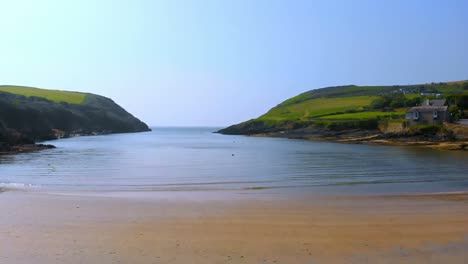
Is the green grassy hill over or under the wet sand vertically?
over

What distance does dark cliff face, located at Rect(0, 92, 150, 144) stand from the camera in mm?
90500

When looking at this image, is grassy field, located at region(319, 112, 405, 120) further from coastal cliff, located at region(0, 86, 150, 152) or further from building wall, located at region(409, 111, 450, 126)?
coastal cliff, located at region(0, 86, 150, 152)

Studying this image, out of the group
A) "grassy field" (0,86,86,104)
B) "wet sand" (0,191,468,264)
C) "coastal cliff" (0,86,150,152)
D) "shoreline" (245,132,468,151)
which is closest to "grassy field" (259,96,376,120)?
"shoreline" (245,132,468,151)

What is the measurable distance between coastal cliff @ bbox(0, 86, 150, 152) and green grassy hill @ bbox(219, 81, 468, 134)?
45301mm

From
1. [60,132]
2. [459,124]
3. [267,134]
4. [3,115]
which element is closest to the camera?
[459,124]

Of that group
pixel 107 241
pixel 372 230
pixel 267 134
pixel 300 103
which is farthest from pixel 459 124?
pixel 300 103

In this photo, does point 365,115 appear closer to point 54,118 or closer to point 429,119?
point 429,119

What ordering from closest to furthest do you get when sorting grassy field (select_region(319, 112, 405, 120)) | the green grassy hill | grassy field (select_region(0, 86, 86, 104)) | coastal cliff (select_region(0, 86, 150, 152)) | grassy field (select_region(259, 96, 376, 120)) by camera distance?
coastal cliff (select_region(0, 86, 150, 152)) → grassy field (select_region(319, 112, 405, 120)) → the green grassy hill → grassy field (select_region(259, 96, 376, 120)) → grassy field (select_region(0, 86, 86, 104))

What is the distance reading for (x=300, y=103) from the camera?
16162 cm

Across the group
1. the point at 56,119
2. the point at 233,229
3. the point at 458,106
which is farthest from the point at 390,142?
the point at 56,119

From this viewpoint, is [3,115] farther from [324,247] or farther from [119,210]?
[324,247]

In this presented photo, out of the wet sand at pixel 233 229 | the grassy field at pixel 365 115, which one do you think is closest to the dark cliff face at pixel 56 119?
the wet sand at pixel 233 229

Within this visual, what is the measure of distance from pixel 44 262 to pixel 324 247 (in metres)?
7.16

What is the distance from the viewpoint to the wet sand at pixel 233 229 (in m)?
10.5
